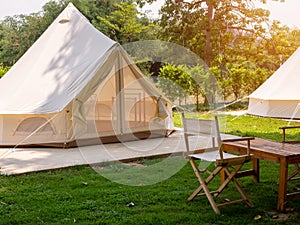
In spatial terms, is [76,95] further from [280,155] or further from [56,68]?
[280,155]

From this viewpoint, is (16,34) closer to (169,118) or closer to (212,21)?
(212,21)

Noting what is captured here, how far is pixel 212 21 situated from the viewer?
14.2 metres

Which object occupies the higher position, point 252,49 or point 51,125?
point 252,49

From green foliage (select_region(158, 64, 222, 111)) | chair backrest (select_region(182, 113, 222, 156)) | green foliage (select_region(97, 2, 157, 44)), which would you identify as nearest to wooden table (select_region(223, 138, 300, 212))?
chair backrest (select_region(182, 113, 222, 156))

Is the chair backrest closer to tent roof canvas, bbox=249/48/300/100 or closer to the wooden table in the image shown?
the wooden table

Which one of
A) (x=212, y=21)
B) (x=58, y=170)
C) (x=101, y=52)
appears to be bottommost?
(x=58, y=170)

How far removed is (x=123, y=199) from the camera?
335cm

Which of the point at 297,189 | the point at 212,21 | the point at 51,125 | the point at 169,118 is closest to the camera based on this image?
the point at 297,189

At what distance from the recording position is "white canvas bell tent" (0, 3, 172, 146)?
19.7 ft

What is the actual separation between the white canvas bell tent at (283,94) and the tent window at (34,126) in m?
5.74

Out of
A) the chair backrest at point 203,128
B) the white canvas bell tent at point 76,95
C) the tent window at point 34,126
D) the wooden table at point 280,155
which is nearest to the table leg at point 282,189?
the wooden table at point 280,155

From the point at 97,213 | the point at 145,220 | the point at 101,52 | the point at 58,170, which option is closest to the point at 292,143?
the point at 145,220

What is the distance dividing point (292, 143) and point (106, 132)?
3.45 meters

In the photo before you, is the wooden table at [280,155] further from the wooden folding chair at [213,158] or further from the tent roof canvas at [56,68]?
the tent roof canvas at [56,68]
